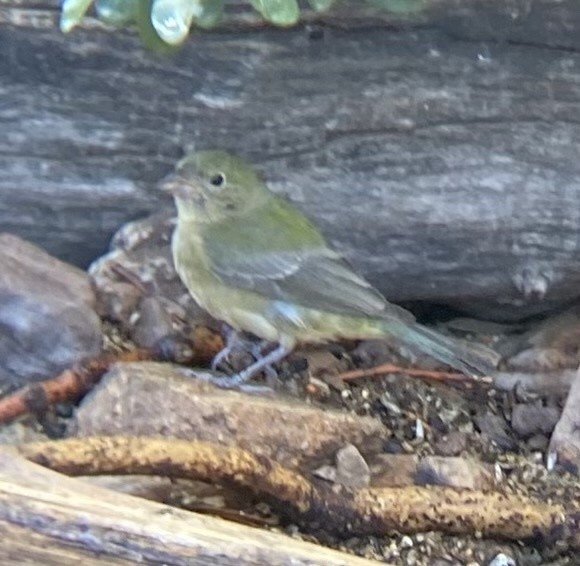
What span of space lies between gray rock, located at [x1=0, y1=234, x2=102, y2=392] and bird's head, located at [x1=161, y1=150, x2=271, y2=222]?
0.40 meters

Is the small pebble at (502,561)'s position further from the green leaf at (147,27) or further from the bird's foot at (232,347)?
the green leaf at (147,27)

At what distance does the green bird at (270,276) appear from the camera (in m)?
2.83

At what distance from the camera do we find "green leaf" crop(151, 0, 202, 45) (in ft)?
6.36

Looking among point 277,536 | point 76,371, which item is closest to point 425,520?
point 277,536

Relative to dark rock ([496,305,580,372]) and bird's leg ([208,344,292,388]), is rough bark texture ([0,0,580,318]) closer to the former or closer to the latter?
dark rock ([496,305,580,372])

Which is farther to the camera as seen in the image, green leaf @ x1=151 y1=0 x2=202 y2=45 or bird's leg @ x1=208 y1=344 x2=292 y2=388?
bird's leg @ x1=208 y1=344 x2=292 y2=388

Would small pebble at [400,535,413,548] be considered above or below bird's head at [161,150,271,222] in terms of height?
below

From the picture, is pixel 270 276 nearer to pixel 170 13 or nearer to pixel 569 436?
pixel 569 436

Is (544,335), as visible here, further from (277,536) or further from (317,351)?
(277,536)

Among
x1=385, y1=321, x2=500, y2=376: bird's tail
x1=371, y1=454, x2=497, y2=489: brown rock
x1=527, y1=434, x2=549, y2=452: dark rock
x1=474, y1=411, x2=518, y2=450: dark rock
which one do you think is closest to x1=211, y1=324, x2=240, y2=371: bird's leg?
x1=385, y1=321, x2=500, y2=376: bird's tail

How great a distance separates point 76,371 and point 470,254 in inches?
43.1

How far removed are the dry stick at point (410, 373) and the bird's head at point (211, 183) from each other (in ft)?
1.63

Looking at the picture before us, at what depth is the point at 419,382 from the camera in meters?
3.00

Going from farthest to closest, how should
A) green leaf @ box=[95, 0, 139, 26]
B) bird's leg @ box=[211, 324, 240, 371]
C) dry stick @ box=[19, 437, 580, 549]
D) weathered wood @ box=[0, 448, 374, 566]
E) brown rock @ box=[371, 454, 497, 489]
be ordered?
bird's leg @ box=[211, 324, 240, 371]
brown rock @ box=[371, 454, 497, 489]
green leaf @ box=[95, 0, 139, 26]
dry stick @ box=[19, 437, 580, 549]
weathered wood @ box=[0, 448, 374, 566]
